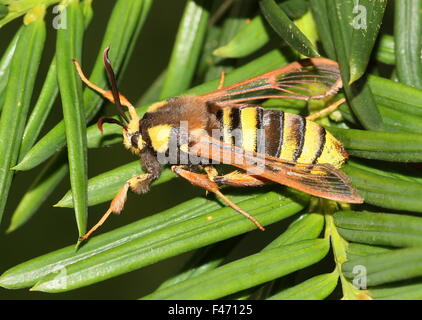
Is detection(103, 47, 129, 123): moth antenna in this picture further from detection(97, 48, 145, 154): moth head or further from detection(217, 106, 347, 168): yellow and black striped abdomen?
detection(217, 106, 347, 168): yellow and black striped abdomen

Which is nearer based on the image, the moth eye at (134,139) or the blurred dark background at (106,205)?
the moth eye at (134,139)

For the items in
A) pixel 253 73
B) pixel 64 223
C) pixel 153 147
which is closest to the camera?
pixel 253 73

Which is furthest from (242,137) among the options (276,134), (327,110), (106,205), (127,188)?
(106,205)

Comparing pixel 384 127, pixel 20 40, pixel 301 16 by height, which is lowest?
pixel 384 127

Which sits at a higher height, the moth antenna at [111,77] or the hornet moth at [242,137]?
the moth antenna at [111,77]

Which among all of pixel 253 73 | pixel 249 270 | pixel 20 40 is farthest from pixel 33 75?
pixel 249 270

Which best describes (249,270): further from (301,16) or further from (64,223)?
(64,223)

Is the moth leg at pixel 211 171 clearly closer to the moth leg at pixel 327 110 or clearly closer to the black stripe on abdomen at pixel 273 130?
the black stripe on abdomen at pixel 273 130

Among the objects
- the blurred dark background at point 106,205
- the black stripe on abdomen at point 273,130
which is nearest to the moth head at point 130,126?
the black stripe on abdomen at point 273,130

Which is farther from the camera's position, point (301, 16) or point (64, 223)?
point (64, 223)
